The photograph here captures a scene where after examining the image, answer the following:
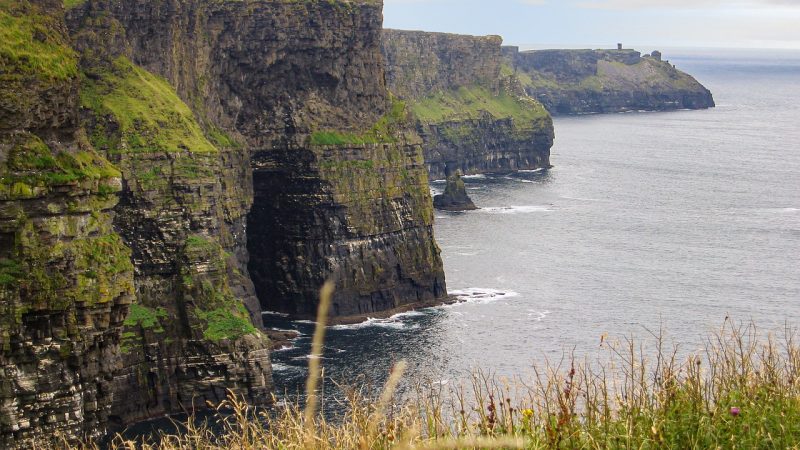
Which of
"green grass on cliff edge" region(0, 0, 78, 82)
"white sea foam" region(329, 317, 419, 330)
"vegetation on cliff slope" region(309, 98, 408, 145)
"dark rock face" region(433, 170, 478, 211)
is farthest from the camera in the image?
"dark rock face" region(433, 170, 478, 211)

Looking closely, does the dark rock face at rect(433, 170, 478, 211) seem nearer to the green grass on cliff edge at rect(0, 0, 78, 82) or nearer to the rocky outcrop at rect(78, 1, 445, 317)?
the rocky outcrop at rect(78, 1, 445, 317)

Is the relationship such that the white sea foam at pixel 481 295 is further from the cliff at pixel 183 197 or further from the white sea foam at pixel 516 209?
the white sea foam at pixel 516 209

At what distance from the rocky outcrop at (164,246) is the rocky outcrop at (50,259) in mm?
11803

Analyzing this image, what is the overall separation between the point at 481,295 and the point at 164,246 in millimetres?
42493

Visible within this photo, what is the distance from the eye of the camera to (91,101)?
283 feet

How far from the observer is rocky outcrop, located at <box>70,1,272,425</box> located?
81.0 m

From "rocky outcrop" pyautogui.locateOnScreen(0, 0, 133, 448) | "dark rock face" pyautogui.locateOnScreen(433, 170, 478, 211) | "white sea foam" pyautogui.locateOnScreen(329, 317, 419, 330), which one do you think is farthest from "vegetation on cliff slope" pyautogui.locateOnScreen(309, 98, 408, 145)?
"dark rock face" pyautogui.locateOnScreen(433, 170, 478, 211)

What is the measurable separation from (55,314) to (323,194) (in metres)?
51.7

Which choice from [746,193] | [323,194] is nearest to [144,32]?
[323,194]

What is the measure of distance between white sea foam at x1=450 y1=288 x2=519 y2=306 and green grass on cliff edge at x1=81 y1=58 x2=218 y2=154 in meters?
35.8

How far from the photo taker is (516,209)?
181625 mm

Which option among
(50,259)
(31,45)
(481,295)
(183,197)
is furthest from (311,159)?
(50,259)

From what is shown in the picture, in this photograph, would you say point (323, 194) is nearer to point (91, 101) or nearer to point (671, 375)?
point (91, 101)

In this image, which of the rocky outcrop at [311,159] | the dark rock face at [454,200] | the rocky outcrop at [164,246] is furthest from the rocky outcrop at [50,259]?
the dark rock face at [454,200]
